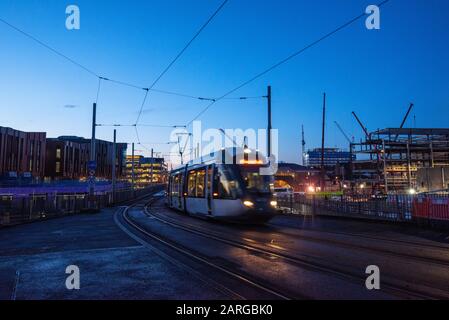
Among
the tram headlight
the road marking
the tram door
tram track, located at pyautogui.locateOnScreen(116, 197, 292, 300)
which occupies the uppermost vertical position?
the tram door

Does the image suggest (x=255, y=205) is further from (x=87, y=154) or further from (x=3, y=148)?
(x=87, y=154)

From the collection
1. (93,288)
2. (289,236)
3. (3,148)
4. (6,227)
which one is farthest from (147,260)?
(3,148)

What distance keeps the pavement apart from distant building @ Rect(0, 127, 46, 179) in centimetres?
6830

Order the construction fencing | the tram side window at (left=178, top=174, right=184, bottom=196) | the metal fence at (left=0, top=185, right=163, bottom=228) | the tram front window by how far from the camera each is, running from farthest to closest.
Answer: the tram side window at (left=178, top=174, right=184, bottom=196) → the metal fence at (left=0, top=185, right=163, bottom=228) → the tram front window → the construction fencing

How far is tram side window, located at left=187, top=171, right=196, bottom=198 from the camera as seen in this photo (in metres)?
21.5

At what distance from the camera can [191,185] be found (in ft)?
72.6

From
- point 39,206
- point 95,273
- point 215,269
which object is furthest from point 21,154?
point 215,269

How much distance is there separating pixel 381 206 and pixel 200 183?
9072mm

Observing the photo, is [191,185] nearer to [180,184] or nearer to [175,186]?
[180,184]

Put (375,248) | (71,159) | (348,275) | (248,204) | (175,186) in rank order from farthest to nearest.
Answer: (71,159) < (175,186) < (248,204) < (375,248) < (348,275)

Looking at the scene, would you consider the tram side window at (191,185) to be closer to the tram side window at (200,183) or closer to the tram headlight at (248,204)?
the tram side window at (200,183)

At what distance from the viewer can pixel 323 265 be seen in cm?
841

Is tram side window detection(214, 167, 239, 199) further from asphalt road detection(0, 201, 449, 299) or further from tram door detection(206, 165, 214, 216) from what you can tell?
asphalt road detection(0, 201, 449, 299)

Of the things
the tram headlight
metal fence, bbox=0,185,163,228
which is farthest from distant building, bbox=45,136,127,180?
the tram headlight
